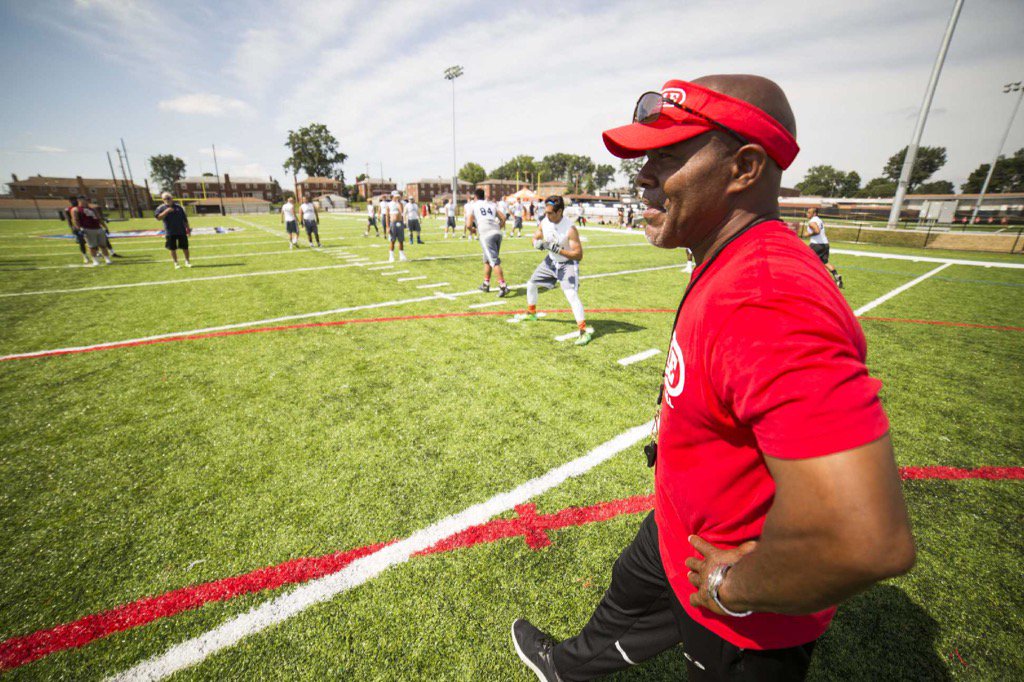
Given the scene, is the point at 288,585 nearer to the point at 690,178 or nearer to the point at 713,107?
the point at 690,178

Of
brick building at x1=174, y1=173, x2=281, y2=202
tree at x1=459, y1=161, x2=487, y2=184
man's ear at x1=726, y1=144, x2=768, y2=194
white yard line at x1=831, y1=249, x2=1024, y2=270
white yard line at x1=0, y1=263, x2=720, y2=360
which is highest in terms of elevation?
tree at x1=459, y1=161, x2=487, y2=184

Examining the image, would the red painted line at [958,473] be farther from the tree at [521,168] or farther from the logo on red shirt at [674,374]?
the tree at [521,168]

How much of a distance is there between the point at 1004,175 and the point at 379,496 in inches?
4527

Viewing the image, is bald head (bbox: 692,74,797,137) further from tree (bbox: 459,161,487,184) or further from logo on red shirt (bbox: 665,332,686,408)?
tree (bbox: 459,161,487,184)

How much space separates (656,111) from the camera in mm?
1294

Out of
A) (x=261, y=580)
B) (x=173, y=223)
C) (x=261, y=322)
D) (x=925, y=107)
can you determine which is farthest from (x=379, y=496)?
(x=925, y=107)

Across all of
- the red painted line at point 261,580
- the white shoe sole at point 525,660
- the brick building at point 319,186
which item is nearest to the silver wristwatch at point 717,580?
the white shoe sole at point 525,660

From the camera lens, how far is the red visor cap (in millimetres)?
1088

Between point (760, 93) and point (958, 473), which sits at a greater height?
point (760, 93)

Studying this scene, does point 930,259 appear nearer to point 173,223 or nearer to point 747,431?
point 747,431

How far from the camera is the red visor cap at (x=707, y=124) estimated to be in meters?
1.09

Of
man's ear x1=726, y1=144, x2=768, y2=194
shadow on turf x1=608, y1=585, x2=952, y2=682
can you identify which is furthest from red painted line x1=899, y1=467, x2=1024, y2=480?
man's ear x1=726, y1=144, x2=768, y2=194

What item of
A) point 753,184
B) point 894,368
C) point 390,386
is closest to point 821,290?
point 753,184

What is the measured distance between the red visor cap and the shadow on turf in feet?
8.01
